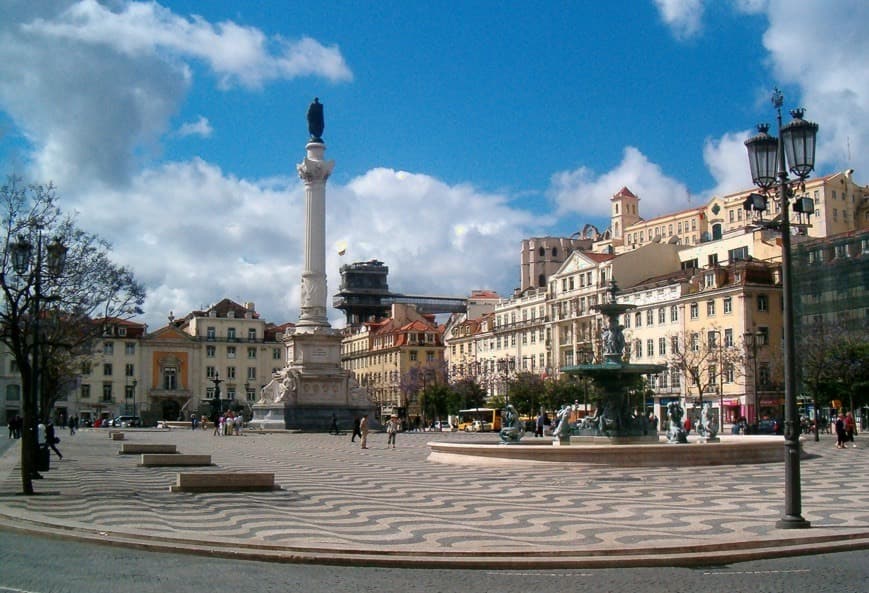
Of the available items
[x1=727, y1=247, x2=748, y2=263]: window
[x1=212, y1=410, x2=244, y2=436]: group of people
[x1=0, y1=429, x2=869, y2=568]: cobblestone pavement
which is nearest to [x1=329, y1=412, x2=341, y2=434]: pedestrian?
[x1=212, y1=410, x2=244, y2=436]: group of people

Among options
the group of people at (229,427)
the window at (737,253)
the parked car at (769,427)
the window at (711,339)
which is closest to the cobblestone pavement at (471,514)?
the parked car at (769,427)

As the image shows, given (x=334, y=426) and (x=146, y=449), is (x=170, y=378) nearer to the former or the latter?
(x=334, y=426)

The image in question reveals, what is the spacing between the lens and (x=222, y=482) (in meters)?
20.8

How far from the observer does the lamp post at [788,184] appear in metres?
14.5

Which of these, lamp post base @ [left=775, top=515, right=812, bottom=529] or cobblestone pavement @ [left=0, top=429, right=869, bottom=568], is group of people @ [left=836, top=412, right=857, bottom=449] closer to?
cobblestone pavement @ [left=0, top=429, right=869, bottom=568]

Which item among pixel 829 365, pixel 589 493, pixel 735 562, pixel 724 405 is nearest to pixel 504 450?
pixel 589 493

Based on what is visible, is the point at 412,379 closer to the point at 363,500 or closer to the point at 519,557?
the point at 363,500

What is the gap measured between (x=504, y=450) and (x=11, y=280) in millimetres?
14083

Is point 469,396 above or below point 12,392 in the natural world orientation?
below

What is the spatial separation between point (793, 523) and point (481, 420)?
6559 cm

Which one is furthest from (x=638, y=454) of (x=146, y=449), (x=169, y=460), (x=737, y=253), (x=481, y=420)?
(x=737, y=253)

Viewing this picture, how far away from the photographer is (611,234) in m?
134

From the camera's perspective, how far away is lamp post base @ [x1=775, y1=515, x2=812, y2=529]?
569 inches

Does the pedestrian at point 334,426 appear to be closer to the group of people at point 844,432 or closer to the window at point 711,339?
the window at point 711,339
